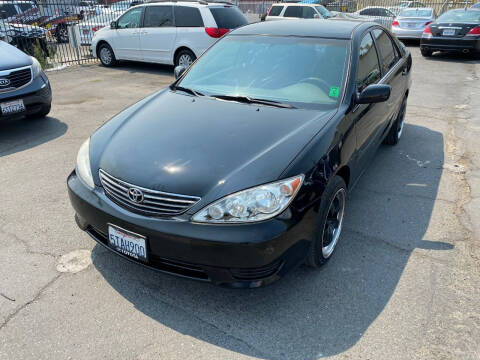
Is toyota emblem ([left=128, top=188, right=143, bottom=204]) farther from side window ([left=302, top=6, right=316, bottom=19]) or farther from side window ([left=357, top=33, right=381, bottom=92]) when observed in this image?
side window ([left=302, top=6, right=316, bottom=19])

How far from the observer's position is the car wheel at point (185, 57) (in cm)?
980

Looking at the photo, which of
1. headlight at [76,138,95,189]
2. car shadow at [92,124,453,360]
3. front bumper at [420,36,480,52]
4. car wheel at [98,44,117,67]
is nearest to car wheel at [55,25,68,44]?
car wheel at [98,44,117,67]

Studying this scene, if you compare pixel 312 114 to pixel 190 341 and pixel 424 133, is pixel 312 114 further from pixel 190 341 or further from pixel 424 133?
pixel 424 133

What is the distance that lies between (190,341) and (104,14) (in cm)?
1414

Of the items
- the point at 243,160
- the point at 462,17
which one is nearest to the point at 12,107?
the point at 243,160

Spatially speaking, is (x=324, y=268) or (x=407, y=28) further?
(x=407, y=28)

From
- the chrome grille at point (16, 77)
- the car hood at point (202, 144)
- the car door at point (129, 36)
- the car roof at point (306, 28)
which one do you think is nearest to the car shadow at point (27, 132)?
the chrome grille at point (16, 77)

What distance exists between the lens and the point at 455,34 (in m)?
11.7

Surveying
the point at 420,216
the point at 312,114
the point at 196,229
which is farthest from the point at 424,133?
the point at 196,229

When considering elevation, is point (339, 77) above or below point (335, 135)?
above

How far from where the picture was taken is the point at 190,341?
2.39 m

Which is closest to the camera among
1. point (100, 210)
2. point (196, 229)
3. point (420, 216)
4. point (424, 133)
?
point (196, 229)

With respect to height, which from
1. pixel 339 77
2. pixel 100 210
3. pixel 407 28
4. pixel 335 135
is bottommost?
pixel 407 28

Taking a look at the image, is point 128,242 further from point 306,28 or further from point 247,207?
point 306,28
